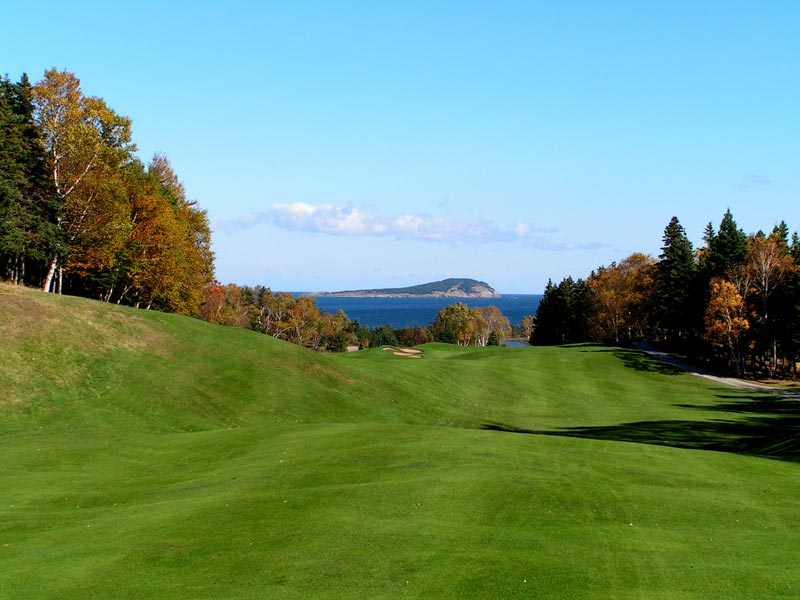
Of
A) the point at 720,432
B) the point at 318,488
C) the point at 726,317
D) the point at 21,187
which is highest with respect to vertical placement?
the point at 21,187

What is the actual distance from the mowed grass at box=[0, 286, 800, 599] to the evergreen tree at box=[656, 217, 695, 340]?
47138 millimetres

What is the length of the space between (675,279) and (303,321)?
85442mm

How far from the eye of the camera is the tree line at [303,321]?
374ft

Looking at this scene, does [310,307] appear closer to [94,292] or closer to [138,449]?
[94,292]

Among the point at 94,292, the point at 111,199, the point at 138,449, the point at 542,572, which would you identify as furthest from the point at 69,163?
the point at 542,572

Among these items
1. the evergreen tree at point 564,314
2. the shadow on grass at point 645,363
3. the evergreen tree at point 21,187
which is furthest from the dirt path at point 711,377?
the evergreen tree at point 21,187

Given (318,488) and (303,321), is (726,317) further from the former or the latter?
(303,321)

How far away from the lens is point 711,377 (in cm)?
6700

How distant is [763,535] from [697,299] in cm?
7379

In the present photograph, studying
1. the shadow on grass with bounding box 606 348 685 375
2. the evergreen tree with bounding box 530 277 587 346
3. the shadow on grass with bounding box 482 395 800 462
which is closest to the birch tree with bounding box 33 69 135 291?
the shadow on grass with bounding box 482 395 800 462

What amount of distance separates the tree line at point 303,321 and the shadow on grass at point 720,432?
70578 mm

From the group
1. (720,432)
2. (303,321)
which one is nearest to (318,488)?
(720,432)

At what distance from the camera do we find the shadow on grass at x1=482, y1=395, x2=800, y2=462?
3322 centimetres

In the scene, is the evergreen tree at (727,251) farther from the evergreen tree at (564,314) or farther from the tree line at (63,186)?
the tree line at (63,186)
